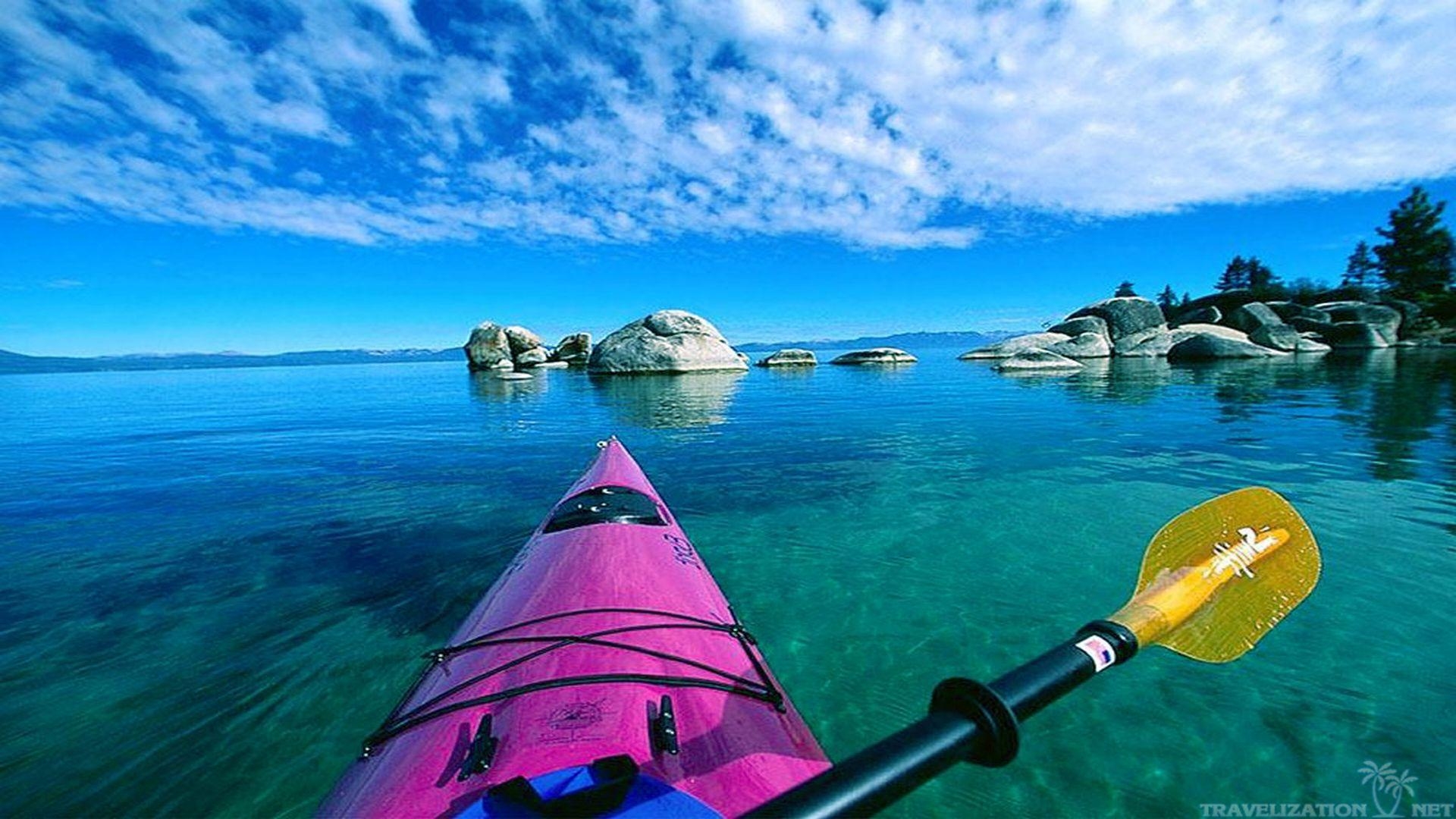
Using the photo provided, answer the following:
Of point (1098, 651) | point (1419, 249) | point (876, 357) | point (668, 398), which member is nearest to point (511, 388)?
point (668, 398)

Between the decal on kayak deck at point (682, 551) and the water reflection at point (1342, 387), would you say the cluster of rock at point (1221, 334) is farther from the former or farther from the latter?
the decal on kayak deck at point (682, 551)

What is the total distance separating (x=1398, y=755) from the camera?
3031 millimetres

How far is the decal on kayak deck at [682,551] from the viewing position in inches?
165

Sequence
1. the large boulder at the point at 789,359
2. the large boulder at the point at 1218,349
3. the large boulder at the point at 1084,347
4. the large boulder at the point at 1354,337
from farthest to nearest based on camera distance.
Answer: the large boulder at the point at 789,359
the large boulder at the point at 1084,347
the large boulder at the point at 1354,337
the large boulder at the point at 1218,349

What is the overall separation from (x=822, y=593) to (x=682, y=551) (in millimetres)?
1636

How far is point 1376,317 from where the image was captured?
42.1m

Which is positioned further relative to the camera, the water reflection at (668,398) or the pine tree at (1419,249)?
the pine tree at (1419,249)

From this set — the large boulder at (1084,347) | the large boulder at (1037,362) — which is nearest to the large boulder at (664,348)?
the large boulder at (1037,362)

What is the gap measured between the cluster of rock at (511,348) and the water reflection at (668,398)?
17.5 metres

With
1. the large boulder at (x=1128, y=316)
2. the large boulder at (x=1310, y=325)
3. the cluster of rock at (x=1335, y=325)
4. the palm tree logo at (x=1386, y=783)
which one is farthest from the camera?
the large boulder at (x=1128, y=316)

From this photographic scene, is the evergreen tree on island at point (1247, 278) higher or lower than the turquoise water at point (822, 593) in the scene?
higher

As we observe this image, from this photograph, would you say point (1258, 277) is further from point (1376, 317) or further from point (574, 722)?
point (574, 722)

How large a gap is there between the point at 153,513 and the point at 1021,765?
11.4 meters

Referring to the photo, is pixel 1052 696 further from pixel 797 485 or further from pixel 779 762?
pixel 797 485
